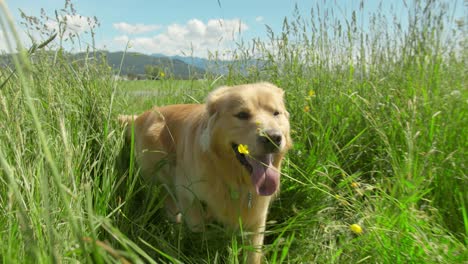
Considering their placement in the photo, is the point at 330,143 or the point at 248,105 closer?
the point at 248,105

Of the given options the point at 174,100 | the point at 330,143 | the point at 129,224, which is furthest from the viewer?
the point at 174,100

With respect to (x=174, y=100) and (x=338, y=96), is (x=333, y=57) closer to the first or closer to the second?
(x=338, y=96)

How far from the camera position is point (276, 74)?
3605 millimetres

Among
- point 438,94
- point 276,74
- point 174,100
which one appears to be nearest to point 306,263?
point 438,94

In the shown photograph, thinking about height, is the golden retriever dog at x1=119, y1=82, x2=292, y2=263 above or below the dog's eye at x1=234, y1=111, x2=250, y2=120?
below

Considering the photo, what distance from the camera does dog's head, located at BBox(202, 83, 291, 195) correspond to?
86.5 inches

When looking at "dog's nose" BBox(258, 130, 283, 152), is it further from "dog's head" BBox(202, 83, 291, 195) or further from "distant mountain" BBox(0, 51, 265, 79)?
"distant mountain" BBox(0, 51, 265, 79)

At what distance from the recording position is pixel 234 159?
246 centimetres

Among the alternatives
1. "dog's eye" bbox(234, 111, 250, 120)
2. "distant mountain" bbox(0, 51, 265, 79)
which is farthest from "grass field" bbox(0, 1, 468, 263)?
"dog's eye" bbox(234, 111, 250, 120)

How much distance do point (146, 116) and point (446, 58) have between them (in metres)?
2.82

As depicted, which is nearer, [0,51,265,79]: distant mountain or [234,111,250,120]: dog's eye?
[234,111,250,120]: dog's eye

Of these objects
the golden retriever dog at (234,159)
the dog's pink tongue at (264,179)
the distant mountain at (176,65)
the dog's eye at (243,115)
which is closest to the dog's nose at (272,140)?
the golden retriever dog at (234,159)

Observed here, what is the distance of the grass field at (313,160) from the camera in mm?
1541

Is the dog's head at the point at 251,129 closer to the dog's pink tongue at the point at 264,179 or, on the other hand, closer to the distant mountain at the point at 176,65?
the dog's pink tongue at the point at 264,179
